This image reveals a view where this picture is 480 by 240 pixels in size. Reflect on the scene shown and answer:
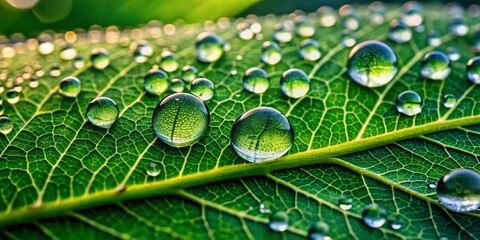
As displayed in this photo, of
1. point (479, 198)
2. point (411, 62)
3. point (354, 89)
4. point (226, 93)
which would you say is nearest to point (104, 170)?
point (226, 93)

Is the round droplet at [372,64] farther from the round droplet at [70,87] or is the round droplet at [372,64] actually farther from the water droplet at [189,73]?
the round droplet at [70,87]

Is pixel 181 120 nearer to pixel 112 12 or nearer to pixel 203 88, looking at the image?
pixel 203 88

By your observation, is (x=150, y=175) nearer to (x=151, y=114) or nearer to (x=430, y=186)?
(x=151, y=114)

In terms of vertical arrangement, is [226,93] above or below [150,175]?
above

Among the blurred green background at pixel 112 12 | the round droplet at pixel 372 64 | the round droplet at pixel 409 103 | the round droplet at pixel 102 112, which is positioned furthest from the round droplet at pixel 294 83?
the blurred green background at pixel 112 12

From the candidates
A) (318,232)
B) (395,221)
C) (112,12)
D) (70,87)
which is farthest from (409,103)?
(112,12)

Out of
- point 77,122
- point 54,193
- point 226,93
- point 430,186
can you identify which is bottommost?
point 54,193

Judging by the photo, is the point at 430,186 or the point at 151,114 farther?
the point at 151,114
